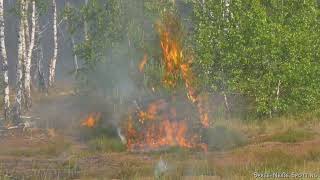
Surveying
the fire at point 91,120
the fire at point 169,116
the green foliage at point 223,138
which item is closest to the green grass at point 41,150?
the fire at point 169,116

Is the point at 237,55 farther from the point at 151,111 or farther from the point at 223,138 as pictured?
the point at 223,138

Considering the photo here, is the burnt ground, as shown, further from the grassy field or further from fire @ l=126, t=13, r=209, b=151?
fire @ l=126, t=13, r=209, b=151

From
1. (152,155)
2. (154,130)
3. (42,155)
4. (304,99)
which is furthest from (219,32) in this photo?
(42,155)

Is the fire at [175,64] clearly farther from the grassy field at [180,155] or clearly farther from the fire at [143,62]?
the fire at [143,62]

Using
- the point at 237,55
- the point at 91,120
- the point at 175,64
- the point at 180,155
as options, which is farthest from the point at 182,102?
the point at 180,155

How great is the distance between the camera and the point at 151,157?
1577 centimetres

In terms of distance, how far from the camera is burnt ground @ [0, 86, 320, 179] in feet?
40.7

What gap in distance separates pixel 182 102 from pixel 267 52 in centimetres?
490

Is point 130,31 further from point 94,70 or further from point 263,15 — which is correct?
point 263,15

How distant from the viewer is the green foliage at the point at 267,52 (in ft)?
68.3

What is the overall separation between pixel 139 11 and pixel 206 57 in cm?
756

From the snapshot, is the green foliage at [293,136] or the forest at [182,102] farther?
the green foliage at [293,136]

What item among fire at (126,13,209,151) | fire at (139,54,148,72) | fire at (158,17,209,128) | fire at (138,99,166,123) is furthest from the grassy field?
fire at (139,54,148,72)

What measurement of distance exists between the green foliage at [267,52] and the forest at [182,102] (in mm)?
59
